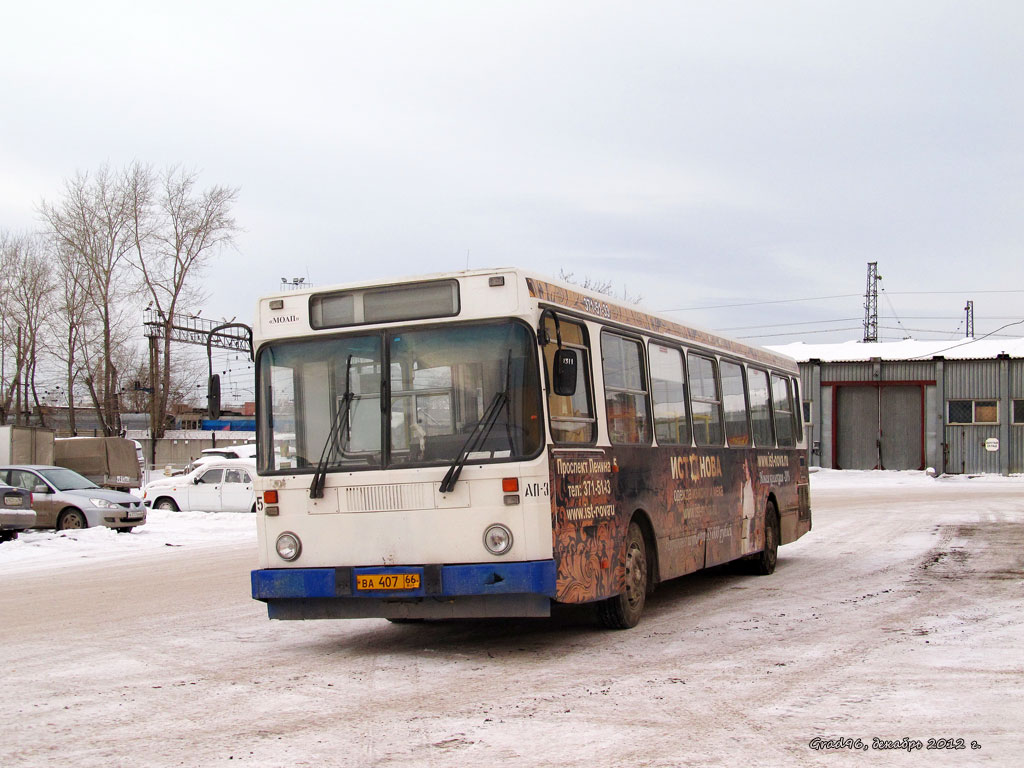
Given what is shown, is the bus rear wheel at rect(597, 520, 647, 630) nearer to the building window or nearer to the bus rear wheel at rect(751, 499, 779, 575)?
the bus rear wheel at rect(751, 499, 779, 575)

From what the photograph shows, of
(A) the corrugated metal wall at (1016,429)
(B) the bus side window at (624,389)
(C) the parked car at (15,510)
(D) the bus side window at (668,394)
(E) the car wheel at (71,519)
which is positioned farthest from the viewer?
(A) the corrugated metal wall at (1016,429)

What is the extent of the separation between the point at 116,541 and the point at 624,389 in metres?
14.6

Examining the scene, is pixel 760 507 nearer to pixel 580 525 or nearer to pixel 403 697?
pixel 580 525

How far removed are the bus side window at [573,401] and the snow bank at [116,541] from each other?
38.2ft

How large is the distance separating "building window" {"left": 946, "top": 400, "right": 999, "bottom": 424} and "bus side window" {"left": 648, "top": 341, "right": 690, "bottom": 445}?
39.4m

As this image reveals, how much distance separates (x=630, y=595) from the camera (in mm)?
9844

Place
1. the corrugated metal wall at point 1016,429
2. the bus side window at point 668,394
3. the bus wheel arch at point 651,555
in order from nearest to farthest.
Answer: the bus wheel arch at point 651,555, the bus side window at point 668,394, the corrugated metal wall at point 1016,429

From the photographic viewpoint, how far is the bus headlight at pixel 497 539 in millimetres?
8367

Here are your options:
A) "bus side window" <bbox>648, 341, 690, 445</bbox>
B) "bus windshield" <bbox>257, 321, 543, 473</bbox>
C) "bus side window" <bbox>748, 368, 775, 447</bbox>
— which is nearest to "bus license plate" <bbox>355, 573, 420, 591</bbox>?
"bus windshield" <bbox>257, 321, 543, 473</bbox>

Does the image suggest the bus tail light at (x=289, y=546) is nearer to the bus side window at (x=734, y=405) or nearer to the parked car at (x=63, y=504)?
the bus side window at (x=734, y=405)

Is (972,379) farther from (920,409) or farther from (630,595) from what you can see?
(630,595)

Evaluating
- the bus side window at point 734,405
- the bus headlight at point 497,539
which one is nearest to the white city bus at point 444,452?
the bus headlight at point 497,539

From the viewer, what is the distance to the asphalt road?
19.2 ft

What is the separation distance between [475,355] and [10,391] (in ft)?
191
